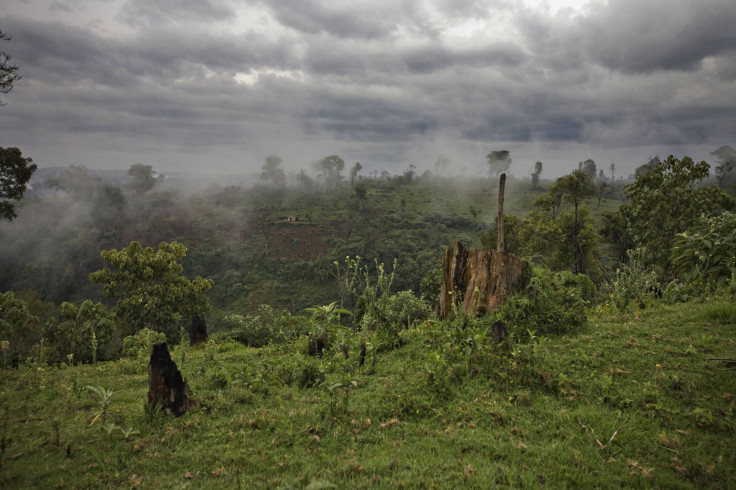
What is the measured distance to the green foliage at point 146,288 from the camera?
803 inches

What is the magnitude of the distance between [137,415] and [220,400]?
94 cm

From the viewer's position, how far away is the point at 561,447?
3705 millimetres

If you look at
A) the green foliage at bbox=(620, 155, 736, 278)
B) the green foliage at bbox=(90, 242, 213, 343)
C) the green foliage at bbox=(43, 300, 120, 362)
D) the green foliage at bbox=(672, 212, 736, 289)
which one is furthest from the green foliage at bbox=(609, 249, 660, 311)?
the green foliage at bbox=(90, 242, 213, 343)

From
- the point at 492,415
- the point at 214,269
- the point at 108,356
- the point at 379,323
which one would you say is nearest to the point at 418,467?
the point at 492,415

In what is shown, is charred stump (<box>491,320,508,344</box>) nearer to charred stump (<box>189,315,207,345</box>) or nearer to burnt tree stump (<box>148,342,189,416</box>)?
burnt tree stump (<box>148,342,189,416</box>)

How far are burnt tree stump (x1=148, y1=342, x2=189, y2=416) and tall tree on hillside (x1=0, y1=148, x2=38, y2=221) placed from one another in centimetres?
1697

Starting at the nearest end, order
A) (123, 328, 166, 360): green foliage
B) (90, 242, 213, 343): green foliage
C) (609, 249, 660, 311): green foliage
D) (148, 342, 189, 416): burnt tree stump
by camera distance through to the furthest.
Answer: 1. (148, 342, 189, 416): burnt tree stump
2. (609, 249, 660, 311): green foliage
3. (123, 328, 166, 360): green foliage
4. (90, 242, 213, 343): green foliage

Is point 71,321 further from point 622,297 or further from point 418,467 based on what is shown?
point 622,297

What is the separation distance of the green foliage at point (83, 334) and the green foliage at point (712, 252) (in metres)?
16.0

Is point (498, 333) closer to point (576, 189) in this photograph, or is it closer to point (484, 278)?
point (484, 278)

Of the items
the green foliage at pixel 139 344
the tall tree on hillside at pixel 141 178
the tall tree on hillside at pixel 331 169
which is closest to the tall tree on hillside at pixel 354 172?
the tall tree on hillside at pixel 331 169

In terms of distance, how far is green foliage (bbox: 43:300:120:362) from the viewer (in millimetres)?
13250

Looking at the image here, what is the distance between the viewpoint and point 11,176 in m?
15.9

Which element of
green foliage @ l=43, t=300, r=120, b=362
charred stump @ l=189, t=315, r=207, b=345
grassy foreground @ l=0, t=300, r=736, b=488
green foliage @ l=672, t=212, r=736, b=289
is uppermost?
green foliage @ l=672, t=212, r=736, b=289
